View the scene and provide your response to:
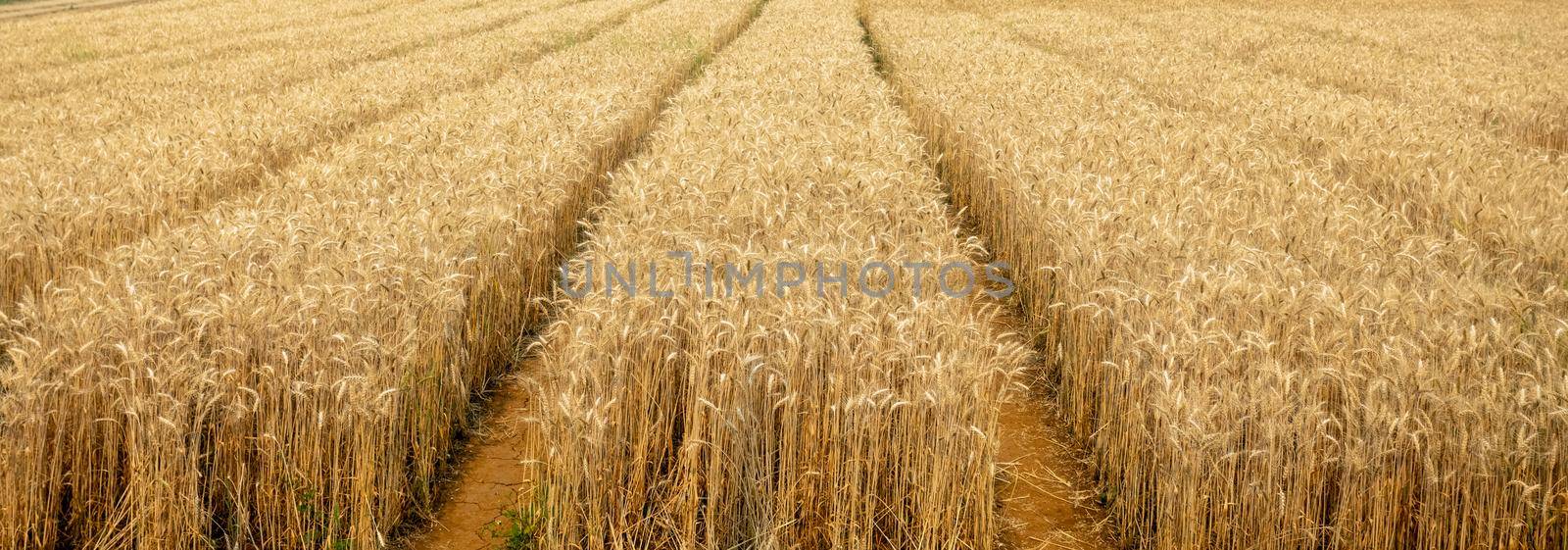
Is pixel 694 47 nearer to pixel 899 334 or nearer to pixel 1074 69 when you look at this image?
pixel 1074 69

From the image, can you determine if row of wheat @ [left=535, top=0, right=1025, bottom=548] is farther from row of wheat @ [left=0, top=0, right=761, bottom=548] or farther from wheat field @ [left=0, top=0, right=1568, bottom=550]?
row of wheat @ [left=0, top=0, right=761, bottom=548]

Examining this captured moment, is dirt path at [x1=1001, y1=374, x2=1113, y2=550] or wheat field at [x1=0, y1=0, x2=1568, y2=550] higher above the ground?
wheat field at [x1=0, y1=0, x2=1568, y2=550]

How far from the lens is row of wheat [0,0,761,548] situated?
2.92m

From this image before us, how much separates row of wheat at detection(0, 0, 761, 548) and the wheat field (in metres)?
0.02

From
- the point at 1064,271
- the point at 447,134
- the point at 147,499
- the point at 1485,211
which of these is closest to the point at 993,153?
the point at 1064,271

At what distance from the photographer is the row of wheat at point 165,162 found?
5113 mm

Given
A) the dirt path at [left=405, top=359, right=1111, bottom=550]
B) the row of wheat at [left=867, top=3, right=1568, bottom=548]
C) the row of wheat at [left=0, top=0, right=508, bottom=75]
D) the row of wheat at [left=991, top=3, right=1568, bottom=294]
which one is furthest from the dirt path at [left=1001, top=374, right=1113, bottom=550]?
the row of wheat at [left=0, top=0, right=508, bottom=75]

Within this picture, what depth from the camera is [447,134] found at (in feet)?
24.9

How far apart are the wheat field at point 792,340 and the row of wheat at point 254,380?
0.07 ft

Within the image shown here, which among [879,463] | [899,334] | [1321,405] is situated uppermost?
[899,334]

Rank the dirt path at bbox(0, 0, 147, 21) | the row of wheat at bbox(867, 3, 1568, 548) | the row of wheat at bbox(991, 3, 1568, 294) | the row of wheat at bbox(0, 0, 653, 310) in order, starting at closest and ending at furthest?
the row of wheat at bbox(867, 3, 1568, 548)
the row of wheat at bbox(991, 3, 1568, 294)
the row of wheat at bbox(0, 0, 653, 310)
the dirt path at bbox(0, 0, 147, 21)

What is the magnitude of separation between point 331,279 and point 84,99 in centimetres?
866

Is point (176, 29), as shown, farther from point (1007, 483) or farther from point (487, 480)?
point (1007, 483)

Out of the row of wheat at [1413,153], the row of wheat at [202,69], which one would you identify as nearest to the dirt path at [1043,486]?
the row of wheat at [1413,153]
